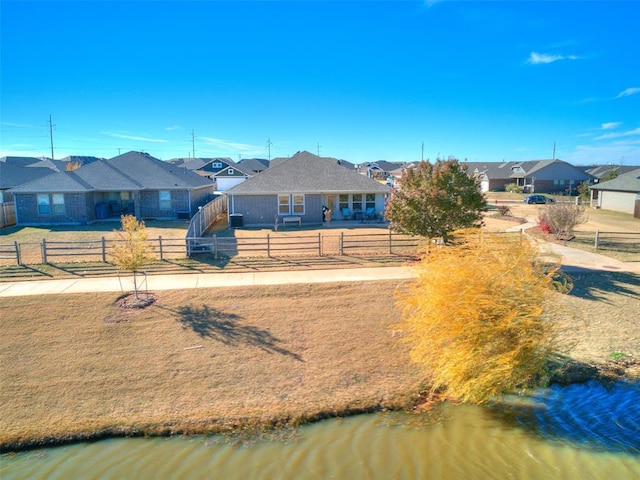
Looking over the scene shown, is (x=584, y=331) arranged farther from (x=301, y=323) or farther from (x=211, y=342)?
(x=211, y=342)

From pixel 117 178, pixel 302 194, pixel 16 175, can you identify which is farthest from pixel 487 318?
pixel 16 175

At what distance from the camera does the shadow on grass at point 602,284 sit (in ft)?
54.5

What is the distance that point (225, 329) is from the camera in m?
13.6

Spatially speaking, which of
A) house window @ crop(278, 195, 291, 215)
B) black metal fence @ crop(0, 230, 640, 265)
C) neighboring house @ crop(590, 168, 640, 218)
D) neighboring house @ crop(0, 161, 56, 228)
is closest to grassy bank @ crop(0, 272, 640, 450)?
black metal fence @ crop(0, 230, 640, 265)

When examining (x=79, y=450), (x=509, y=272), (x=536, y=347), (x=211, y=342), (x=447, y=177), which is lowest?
(x=79, y=450)

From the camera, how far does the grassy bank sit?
10.1 metres

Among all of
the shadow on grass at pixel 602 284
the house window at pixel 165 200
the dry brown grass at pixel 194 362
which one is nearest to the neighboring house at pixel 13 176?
the house window at pixel 165 200

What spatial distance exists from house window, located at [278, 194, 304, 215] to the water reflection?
76.8ft

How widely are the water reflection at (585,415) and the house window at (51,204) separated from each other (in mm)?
32750

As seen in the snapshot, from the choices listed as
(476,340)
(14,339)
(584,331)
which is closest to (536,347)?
(476,340)

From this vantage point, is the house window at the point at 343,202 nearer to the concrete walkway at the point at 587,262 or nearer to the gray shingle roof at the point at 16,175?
the concrete walkway at the point at 587,262

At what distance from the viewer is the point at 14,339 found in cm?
1291

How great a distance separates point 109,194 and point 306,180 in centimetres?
1622

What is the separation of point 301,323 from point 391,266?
6.95 meters
